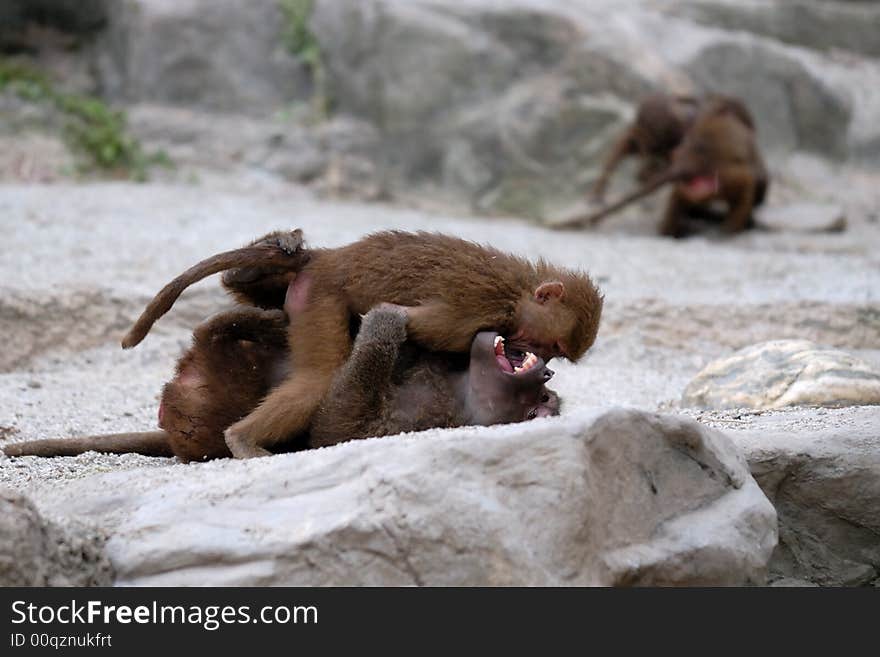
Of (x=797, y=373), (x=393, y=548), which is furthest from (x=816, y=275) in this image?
(x=393, y=548)

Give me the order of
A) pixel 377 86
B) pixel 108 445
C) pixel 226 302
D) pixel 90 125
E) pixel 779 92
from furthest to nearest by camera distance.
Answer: pixel 779 92, pixel 377 86, pixel 90 125, pixel 226 302, pixel 108 445

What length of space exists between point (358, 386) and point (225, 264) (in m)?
0.64

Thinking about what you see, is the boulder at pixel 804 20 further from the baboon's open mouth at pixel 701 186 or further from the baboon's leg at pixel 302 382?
the baboon's leg at pixel 302 382

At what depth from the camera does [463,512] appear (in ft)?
10.2

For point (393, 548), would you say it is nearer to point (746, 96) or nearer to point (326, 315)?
point (326, 315)

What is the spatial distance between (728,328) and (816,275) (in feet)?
5.27

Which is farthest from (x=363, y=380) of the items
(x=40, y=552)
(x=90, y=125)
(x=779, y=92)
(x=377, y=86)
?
(x=779, y=92)

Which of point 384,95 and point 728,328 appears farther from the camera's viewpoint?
point 384,95

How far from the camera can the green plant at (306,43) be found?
1136cm

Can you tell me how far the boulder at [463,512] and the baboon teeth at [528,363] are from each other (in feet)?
1.71

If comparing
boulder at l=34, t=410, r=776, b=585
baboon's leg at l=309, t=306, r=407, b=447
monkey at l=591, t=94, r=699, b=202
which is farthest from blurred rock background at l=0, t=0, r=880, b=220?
boulder at l=34, t=410, r=776, b=585

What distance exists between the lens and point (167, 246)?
7969 millimetres

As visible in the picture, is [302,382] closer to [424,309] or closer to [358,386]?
[358,386]

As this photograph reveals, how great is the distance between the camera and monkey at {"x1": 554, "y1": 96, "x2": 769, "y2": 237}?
10273 mm
